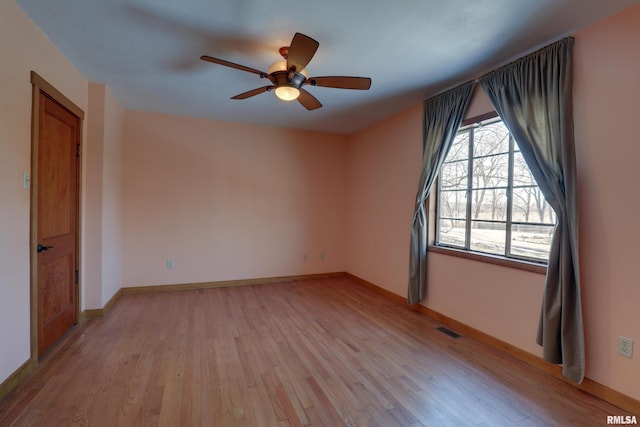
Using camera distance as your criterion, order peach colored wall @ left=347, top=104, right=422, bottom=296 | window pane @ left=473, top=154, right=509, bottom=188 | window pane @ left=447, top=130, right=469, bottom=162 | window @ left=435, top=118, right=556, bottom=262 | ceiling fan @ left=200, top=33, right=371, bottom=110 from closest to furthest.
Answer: ceiling fan @ left=200, top=33, right=371, bottom=110 < window @ left=435, top=118, right=556, bottom=262 < window pane @ left=473, top=154, right=509, bottom=188 < window pane @ left=447, top=130, right=469, bottom=162 < peach colored wall @ left=347, top=104, right=422, bottom=296

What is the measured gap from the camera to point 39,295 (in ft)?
7.73

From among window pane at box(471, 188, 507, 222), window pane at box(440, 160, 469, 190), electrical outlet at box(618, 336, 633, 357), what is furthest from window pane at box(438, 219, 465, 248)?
electrical outlet at box(618, 336, 633, 357)

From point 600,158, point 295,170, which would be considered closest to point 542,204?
point 600,158

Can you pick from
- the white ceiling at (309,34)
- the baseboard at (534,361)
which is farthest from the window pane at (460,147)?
the baseboard at (534,361)

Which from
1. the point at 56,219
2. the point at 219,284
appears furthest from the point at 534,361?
the point at 56,219

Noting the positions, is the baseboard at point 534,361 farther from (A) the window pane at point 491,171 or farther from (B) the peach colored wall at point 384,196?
(A) the window pane at point 491,171

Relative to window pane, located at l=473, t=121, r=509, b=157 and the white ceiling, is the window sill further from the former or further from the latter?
the white ceiling

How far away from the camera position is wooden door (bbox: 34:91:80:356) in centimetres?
237

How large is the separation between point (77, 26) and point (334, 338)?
135 inches

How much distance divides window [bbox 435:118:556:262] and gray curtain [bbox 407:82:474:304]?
0.63 ft

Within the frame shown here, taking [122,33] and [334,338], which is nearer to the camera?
[122,33]

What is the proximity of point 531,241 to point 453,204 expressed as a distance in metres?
0.95

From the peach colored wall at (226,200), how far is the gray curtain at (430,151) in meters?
2.08

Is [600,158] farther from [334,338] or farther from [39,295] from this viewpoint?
[39,295]
